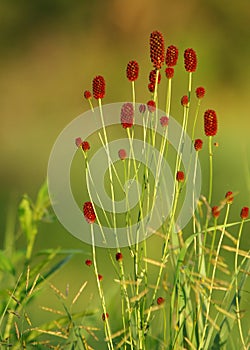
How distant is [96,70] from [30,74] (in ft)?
1.65

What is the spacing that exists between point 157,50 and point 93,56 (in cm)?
605

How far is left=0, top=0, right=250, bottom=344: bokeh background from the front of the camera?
22.9ft

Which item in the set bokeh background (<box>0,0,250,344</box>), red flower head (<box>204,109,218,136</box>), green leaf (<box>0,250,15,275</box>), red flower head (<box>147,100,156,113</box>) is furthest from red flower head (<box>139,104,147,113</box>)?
bokeh background (<box>0,0,250,344</box>)

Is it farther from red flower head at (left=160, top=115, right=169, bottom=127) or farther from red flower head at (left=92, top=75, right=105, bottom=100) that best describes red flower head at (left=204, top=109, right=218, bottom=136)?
red flower head at (left=92, top=75, right=105, bottom=100)

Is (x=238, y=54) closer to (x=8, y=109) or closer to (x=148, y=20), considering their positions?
(x=148, y=20)

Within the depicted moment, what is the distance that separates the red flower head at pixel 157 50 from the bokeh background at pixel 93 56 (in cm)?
454

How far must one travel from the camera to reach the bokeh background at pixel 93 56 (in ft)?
22.9

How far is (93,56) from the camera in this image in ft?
25.2

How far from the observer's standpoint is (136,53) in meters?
7.91

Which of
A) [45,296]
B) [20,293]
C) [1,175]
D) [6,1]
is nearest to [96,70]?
[6,1]

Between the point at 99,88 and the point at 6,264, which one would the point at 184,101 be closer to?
the point at 99,88

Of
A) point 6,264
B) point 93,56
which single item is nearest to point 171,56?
point 6,264

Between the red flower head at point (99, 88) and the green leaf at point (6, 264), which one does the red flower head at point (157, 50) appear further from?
the green leaf at point (6, 264)

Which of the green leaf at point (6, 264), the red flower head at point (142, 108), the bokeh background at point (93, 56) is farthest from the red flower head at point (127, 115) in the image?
the bokeh background at point (93, 56)
